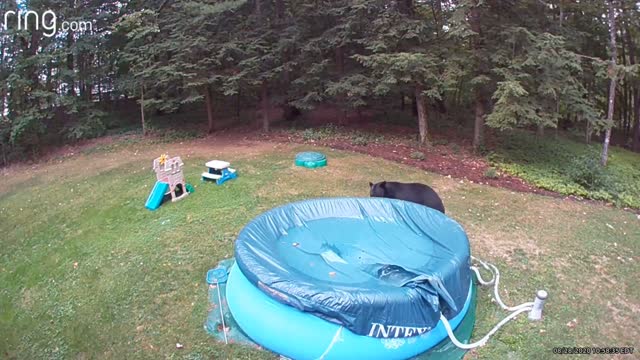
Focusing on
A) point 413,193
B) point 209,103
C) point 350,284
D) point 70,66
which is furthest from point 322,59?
point 350,284

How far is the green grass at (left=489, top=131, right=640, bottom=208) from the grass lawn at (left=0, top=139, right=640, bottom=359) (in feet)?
2.47

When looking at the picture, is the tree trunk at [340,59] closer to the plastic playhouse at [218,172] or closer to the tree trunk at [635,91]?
the plastic playhouse at [218,172]

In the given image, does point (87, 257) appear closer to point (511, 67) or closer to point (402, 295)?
point (402, 295)

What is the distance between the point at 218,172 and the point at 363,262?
4.08 meters

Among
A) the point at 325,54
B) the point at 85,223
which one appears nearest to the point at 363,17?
the point at 325,54

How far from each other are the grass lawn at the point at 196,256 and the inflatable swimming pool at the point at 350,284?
368mm

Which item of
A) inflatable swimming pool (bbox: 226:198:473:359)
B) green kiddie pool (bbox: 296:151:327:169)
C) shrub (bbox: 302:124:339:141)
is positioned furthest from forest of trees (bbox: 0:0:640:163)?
inflatable swimming pool (bbox: 226:198:473:359)

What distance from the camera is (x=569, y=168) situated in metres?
8.57

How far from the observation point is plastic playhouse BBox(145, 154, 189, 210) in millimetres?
6609

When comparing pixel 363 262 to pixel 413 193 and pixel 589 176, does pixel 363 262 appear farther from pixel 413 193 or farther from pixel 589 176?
pixel 589 176

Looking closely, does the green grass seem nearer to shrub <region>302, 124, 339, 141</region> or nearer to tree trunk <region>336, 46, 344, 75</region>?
shrub <region>302, 124, 339, 141</region>

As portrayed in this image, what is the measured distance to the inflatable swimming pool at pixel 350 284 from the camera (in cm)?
336

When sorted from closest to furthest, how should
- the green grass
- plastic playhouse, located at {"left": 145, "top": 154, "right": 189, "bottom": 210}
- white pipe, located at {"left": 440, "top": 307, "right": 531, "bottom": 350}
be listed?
white pipe, located at {"left": 440, "top": 307, "right": 531, "bottom": 350}, plastic playhouse, located at {"left": 145, "top": 154, "right": 189, "bottom": 210}, the green grass

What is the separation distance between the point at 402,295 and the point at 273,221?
2.05 meters
